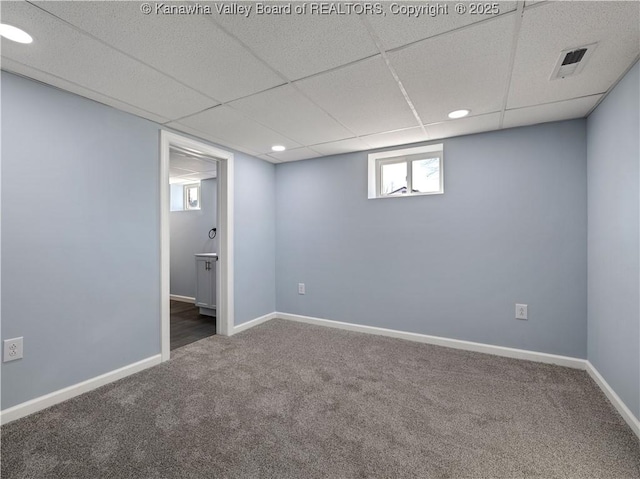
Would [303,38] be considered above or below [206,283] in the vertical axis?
above

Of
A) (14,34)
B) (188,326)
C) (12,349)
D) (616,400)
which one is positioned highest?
(14,34)

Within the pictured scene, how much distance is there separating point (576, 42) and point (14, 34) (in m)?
2.88

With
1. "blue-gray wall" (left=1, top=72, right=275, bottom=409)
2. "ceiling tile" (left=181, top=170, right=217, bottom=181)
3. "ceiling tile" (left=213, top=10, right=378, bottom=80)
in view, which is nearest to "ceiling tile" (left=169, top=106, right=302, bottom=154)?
"blue-gray wall" (left=1, top=72, right=275, bottom=409)

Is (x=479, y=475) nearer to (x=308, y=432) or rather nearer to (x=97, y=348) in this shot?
(x=308, y=432)

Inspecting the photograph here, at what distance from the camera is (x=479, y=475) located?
4.65 ft

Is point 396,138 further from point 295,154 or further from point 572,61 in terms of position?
point 572,61

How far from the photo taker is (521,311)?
2783 millimetres

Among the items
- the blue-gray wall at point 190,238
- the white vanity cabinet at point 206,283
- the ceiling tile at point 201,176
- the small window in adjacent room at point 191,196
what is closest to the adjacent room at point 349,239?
the white vanity cabinet at point 206,283

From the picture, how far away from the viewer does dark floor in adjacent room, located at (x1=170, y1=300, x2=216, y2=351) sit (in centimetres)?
340

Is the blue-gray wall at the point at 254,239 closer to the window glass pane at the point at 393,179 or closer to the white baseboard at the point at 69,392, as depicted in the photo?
the white baseboard at the point at 69,392

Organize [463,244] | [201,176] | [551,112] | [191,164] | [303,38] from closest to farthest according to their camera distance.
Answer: [303,38], [551,112], [463,244], [191,164], [201,176]

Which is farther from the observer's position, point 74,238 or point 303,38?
point 74,238

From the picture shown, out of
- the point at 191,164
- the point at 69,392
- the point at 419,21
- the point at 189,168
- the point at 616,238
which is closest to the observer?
the point at 419,21

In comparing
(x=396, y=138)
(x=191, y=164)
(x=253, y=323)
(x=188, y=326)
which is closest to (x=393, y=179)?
(x=396, y=138)
